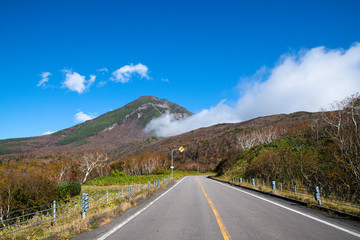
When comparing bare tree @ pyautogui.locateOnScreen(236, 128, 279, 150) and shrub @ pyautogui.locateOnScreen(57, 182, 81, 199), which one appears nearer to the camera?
shrub @ pyautogui.locateOnScreen(57, 182, 81, 199)

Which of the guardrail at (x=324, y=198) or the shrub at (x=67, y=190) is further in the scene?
the shrub at (x=67, y=190)

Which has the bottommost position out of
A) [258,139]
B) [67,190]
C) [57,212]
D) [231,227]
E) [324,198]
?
[67,190]

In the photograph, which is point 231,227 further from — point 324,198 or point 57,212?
point 324,198

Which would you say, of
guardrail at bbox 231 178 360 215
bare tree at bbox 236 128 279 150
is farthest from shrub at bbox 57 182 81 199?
bare tree at bbox 236 128 279 150

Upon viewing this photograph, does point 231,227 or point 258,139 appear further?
point 258,139

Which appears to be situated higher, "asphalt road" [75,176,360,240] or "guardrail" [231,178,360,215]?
"asphalt road" [75,176,360,240]

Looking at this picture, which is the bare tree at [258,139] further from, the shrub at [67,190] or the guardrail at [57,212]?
the guardrail at [57,212]

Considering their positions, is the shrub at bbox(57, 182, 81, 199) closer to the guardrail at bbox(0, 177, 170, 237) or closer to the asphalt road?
the guardrail at bbox(0, 177, 170, 237)

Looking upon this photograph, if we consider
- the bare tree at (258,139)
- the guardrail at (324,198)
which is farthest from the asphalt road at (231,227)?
the bare tree at (258,139)

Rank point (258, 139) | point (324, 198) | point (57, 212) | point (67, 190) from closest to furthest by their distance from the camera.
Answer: point (57, 212) < point (324, 198) < point (67, 190) < point (258, 139)

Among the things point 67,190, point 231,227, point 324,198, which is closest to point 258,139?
point 67,190

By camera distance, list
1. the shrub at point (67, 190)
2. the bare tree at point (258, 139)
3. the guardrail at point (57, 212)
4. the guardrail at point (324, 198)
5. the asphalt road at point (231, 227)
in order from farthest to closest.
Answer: the bare tree at point (258, 139), the shrub at point (67, 190), the guardrail at point (324, 198), the guardrail at point (57, 212), the asphalt road at point (231, 227)

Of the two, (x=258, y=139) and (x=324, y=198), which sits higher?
(x=258, y=139)

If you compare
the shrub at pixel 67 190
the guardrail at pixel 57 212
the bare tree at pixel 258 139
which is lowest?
the shrub at pixel 67 190
